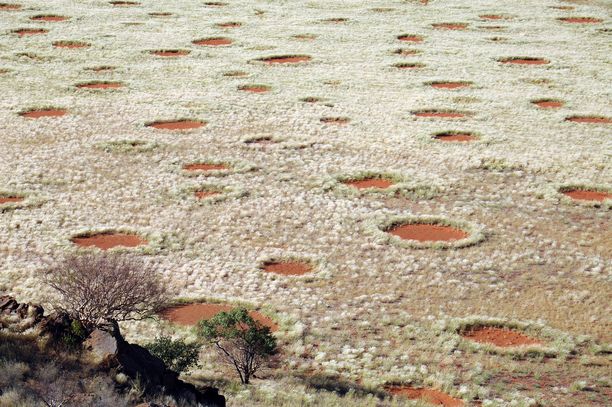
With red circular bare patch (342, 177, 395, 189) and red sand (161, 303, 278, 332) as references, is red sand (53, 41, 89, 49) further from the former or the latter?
red sand (161, 303, 278, 332)

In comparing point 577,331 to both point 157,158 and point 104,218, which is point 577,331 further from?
point 157,158

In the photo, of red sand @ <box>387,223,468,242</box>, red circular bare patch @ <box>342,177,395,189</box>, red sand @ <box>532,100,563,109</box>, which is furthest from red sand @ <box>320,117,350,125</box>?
red sand @ <box>387,223,468,242</box>

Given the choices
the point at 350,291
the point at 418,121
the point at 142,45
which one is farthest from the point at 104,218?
the point at 142,45

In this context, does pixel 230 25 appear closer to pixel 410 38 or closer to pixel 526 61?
pixel 410 38

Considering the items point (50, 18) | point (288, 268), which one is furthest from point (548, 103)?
point (50, 18)

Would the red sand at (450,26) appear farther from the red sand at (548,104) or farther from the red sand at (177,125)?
the red sand at (177,125)

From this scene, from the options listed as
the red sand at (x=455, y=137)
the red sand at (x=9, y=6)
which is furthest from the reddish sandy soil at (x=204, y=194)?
the red sand at (x=9, y=6)
